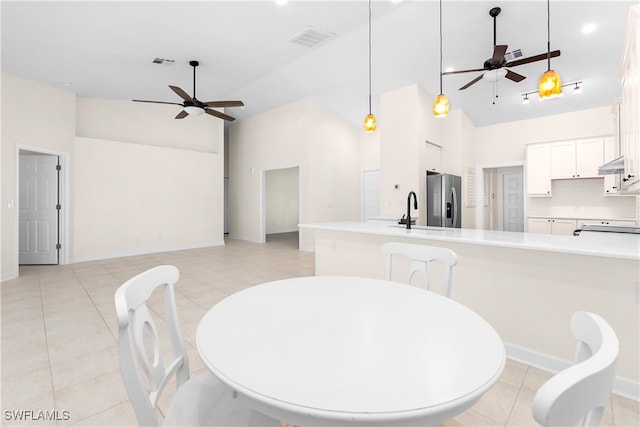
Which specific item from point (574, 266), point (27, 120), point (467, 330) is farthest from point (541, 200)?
point (27, 120)

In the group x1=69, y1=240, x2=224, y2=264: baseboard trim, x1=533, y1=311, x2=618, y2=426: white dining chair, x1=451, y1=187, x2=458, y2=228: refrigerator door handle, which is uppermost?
x1=451, y1=187, x2=458, y2=228: refrigerator door handle

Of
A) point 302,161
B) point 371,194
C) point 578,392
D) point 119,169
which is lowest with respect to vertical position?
point 578,392

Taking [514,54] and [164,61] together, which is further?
[164,61]

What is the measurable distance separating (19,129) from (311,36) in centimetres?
474

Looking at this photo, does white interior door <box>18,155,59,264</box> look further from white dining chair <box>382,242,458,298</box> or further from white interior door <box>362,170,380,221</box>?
white interior door <box>362,170,380,221</box>

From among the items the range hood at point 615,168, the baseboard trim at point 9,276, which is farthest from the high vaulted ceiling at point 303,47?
the baseboard trim at point 9,276

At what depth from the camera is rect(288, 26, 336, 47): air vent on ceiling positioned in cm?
404

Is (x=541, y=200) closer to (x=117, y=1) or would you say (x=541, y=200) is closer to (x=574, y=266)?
(x=574, y=266)

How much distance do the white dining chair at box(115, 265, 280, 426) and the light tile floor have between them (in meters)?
0.77

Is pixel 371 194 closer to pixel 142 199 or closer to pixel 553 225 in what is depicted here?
pixel 553 225

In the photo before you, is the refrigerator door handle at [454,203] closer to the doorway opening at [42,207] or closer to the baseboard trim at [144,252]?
the baseboard trim at [144,252]

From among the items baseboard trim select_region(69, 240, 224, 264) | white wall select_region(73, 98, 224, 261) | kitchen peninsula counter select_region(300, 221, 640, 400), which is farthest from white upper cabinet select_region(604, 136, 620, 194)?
baseboard trim select_region(69, 240, 224, 264)

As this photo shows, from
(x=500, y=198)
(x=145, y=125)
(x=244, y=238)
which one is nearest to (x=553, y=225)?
(x=500, y=198)

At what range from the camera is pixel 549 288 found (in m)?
2.07
